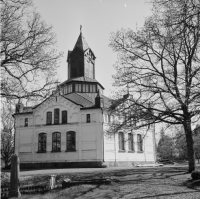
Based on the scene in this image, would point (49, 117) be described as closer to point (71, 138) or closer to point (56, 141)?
point (56, 141)

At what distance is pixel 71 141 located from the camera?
3303 cm

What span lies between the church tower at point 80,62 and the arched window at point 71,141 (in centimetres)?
1023

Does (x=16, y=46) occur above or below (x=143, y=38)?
below

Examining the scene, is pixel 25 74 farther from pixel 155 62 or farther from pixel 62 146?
pixel 62 146

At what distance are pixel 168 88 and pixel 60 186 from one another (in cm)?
930

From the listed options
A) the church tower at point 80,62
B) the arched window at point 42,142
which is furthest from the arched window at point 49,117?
the church tower at point 80,62

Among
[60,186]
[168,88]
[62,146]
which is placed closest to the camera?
[60,186]

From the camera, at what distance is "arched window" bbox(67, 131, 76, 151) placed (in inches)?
1291

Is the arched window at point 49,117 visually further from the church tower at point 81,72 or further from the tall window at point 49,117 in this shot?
the church tower at point 81,72

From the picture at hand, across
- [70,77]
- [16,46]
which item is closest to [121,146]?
[70,77]

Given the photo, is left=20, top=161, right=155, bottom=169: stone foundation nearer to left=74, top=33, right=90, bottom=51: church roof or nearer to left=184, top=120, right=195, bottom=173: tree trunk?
left=184, top=120, right=195, bottom=173: tree trunk

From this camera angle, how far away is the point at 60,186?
587 inches

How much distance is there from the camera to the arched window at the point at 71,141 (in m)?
32.8

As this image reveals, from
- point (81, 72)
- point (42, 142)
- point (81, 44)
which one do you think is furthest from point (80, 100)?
point (81, 44)
